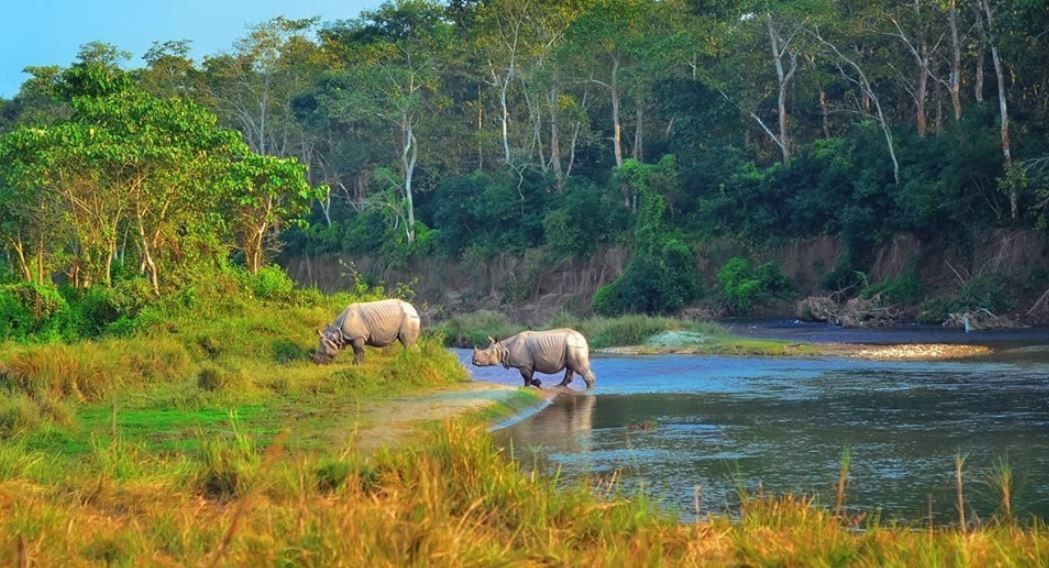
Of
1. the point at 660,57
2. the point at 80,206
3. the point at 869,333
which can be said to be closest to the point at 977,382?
the point at 869,333

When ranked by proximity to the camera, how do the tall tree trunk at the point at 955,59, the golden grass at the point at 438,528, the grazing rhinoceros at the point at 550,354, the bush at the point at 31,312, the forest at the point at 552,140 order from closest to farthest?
the golden grass at the point at 438,528, the grazing rhinoceros at the point at 550,354, the bush at the point at 31,312, the forest at the point at 552,140, the tall tree trunk at the point at 955,59

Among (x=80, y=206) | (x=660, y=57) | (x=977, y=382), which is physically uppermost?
Answer: (x=660, y=57)

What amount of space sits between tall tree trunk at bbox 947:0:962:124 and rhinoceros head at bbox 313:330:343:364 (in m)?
24.7

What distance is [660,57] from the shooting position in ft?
167

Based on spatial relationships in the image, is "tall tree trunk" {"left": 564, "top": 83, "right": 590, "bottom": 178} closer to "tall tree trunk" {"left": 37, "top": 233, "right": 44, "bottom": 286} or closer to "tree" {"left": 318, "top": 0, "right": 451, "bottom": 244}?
"tree" {"left": 318, "top": 0, "right": 451, "bottom": 244}

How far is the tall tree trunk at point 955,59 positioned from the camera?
134ft

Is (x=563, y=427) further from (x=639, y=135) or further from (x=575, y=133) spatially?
(x=575, y=133)

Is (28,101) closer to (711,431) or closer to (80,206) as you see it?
(80,206)

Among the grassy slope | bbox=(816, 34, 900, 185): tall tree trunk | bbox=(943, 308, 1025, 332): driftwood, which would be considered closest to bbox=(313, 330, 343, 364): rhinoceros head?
the grassy slope

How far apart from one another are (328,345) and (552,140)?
35.9 m

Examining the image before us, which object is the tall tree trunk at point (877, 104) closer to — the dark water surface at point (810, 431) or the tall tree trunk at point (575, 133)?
the tall tree trunk at point (575, 133)

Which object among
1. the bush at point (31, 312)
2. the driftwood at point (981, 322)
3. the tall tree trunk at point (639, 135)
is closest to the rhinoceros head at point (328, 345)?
the bush at point (31, 312)

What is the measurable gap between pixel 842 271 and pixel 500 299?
Answer: 1639 centimetres

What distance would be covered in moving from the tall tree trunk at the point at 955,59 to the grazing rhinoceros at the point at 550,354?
21893 millimetres
